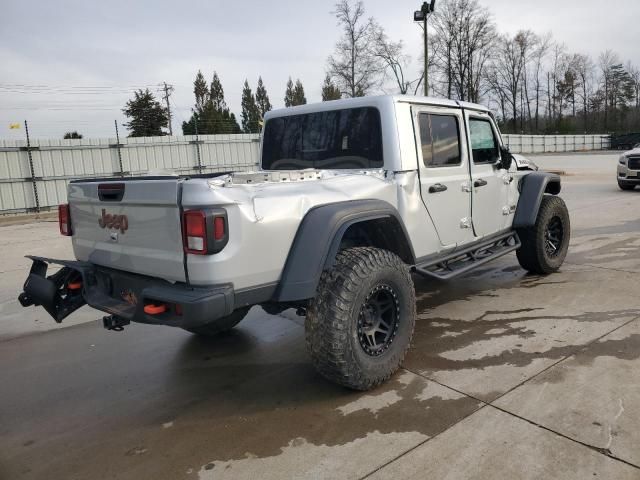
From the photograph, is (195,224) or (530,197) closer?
(195,224)

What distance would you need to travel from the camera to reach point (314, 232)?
3.05 meters

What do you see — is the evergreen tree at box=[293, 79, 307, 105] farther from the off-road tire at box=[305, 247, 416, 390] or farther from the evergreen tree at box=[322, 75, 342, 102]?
the off-road tire at box=[305, 247, 416, 390]

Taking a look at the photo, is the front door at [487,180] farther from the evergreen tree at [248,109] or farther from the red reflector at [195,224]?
the evergreen tree at [248,109]

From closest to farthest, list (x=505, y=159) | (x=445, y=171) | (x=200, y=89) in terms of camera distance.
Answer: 1. (x=445, y=171)
2. (x=505, y=159)
3. (x=200, y=89)

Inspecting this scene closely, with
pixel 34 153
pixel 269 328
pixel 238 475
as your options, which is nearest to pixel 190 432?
pixel 238 475

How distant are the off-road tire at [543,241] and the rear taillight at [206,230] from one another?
395 centimetres

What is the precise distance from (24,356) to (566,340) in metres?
4.45

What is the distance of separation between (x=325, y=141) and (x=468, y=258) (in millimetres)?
1744

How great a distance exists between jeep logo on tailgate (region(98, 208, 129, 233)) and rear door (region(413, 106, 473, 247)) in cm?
216

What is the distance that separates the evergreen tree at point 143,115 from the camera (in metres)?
43.0

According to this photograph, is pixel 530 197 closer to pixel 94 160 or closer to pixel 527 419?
pixel 527 419

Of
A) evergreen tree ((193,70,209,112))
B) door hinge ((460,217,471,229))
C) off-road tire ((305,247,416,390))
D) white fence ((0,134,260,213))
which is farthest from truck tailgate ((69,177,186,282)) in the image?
evergreen tree ((193,70,209,112))

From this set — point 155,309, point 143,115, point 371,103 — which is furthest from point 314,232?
point 143,115

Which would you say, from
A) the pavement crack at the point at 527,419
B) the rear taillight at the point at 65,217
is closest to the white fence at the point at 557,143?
the pavement crack at the point at 527,419
